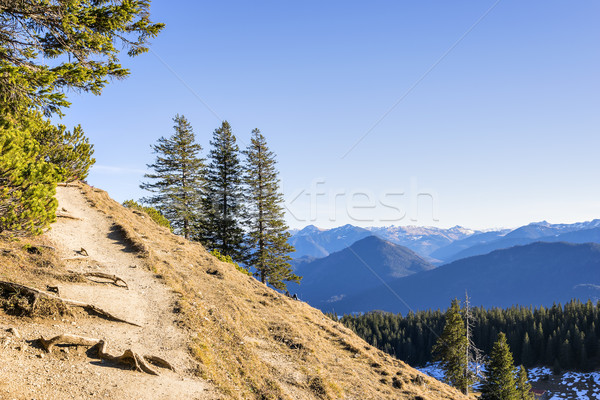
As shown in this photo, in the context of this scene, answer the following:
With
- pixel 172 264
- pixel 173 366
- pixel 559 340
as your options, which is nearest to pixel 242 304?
pixel 172 264

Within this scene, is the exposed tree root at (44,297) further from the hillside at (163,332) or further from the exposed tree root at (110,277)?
the exposed tree root at (110,277)

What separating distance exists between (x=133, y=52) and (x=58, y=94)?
307cm

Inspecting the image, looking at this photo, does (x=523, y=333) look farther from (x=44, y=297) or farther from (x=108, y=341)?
(x=44, y=297)

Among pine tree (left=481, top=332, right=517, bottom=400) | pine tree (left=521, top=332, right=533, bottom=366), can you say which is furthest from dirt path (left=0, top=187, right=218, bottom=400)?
pine tree (left=521, top=332, right=533, bottom=366)

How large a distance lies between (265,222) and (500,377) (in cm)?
2974

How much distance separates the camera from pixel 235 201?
3509 cm

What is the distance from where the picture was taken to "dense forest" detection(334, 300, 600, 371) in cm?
10075

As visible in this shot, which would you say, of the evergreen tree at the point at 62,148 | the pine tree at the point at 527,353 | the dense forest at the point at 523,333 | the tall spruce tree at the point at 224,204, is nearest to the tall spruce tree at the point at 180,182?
the tall spruce tree at the point at 224,204

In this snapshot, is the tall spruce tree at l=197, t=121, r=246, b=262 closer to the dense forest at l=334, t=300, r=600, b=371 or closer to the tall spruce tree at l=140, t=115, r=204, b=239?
the tall spruce tree at l=140, t=115, r=204, b=239

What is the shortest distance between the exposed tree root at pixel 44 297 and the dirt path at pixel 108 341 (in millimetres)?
233

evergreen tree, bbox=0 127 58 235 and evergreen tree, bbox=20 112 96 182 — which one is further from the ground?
evergreen tree, bbox=20 112 96 182

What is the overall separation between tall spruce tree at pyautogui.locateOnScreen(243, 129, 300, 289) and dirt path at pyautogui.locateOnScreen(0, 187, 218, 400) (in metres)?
18.3

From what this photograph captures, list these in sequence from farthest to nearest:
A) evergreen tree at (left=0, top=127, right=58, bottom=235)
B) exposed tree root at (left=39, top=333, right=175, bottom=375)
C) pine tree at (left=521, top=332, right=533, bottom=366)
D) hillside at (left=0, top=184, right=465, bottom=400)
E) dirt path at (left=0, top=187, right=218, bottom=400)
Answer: pine tree at (left=521, top=332, right=533, bottom=366)
evergreen tree at (left=0, top=127, right=58, bottom=235)
exposed tree root at (left=39, top=333, right=175, bottom=375)
hillside at (left=0, top=184, right=465, bottom=400)
dirt path at (left=0, top=187, right=218, bottom=400)

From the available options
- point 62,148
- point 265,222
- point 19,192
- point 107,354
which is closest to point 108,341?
point 107,354
